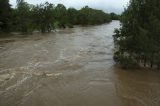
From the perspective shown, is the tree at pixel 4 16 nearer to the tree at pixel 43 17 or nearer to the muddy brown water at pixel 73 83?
the tree at pixel 43 17

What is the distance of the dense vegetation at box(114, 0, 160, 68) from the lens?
59.6 feet

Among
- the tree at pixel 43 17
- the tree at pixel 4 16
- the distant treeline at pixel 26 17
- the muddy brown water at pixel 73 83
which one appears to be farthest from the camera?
the tree at pixel 43 17

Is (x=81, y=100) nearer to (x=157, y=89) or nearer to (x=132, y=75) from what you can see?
(x=157, y=89)

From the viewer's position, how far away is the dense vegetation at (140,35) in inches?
715

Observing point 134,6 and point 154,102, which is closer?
point 154,102

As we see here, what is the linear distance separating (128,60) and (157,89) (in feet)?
14.0

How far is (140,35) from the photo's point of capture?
18.2 m

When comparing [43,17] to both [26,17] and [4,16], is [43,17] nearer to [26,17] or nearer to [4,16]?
[26,17]

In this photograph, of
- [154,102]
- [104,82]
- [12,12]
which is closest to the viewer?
[154,102]

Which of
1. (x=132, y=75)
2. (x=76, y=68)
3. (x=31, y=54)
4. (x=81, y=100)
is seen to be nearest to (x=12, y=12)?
(x=31, y=54)

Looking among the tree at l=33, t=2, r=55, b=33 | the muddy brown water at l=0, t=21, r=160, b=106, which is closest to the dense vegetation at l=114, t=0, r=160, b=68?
the muddy brown water at l=0, t=21, r=160, b=106

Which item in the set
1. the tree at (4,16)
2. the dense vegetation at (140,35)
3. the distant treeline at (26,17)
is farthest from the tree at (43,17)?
the dense vegetation at (140,35)

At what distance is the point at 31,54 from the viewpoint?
25.0 metres

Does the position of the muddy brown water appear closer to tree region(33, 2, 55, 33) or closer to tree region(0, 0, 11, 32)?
tree region(0, 0, 11, 32)
